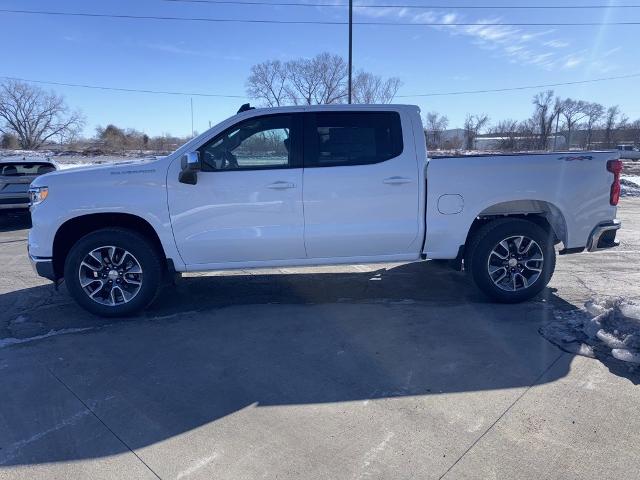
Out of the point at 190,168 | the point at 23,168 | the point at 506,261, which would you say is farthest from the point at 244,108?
the point at 23,168

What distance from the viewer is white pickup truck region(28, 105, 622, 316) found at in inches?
186

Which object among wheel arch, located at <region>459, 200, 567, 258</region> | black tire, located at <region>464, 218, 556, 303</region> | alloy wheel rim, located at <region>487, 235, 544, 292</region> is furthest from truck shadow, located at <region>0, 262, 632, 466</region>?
wheel arch, located at <region>459, 200, 567, 258</region>

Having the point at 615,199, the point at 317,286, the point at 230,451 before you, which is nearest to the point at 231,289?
the point at 317,286

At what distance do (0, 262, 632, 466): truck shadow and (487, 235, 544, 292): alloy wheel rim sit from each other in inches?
10.7

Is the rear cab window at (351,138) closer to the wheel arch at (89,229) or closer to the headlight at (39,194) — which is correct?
the wheel arch at (89,229)

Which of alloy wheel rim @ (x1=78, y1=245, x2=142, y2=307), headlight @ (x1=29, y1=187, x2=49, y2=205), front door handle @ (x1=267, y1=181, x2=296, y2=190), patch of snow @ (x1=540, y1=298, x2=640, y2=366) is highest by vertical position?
front door handle @ (x1=267, y1=181, x2=296, y2=190)

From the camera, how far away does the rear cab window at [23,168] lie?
1053 cm

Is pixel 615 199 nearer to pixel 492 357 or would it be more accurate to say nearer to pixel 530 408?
pixel 492 357

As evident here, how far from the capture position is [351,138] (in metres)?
4.93

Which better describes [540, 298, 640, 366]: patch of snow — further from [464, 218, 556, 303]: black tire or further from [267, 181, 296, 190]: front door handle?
[267, 181, 296, 190]: front door handle

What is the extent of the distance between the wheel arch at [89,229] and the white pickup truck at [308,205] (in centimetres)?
1

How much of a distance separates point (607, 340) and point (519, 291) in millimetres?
1162

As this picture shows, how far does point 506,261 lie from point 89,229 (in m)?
4.47

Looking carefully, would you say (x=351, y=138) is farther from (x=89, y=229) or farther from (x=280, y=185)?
(x=89, y=229)
